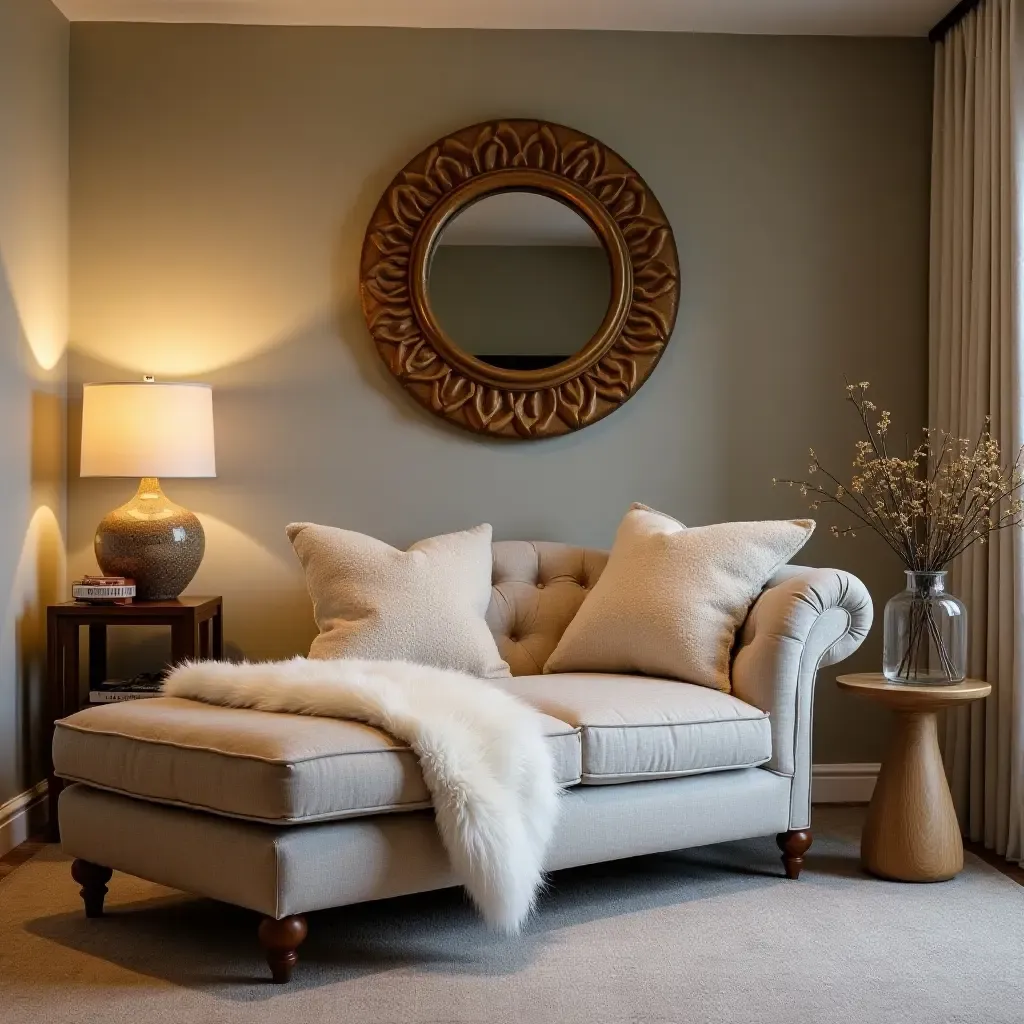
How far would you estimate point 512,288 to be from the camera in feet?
13.4

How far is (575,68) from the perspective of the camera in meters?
4.13

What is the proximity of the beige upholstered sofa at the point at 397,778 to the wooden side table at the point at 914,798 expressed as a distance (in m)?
0.19

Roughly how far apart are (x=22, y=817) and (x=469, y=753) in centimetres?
170

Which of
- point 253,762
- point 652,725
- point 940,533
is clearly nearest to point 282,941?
point 253,762

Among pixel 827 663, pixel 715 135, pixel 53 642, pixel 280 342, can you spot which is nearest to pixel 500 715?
pixel 827 663

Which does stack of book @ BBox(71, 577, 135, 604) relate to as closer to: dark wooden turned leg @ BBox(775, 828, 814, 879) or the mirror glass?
the mirror glass

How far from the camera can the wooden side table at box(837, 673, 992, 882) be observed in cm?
321

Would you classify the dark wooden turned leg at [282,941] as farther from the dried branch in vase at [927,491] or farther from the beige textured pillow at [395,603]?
the dried branch in vase at [927,491]

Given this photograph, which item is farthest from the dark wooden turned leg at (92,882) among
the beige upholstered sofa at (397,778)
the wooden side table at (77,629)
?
the wooden side table at (77,629)

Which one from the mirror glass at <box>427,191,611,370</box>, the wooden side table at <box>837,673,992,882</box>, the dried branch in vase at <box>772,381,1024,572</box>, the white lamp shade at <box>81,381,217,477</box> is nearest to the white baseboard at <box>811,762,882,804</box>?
the dried branch in vase at <box>772,381,1024,572</box>

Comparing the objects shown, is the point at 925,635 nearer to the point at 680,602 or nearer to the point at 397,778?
the point at 680,602

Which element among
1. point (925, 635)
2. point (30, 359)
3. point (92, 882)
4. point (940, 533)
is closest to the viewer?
point (92, 882)

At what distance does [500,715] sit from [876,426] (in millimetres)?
2051

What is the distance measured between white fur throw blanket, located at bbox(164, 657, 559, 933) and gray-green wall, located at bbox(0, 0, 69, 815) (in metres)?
1.06
